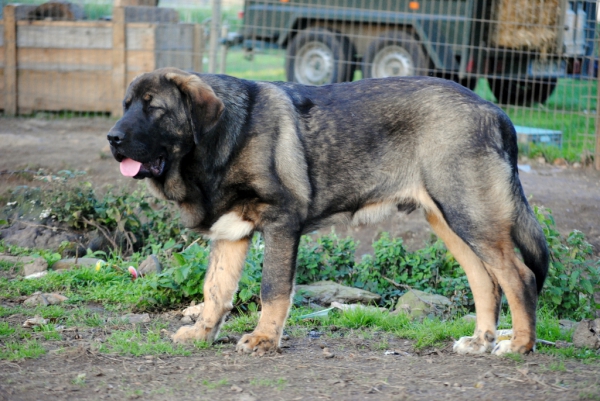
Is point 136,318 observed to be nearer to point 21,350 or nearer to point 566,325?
point 21,350

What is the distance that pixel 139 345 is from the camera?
4.51 meters

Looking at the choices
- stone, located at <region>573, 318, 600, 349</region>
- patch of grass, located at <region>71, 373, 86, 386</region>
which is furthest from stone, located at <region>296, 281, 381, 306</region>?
patch of grass, located at <region>71, 373, 86, 386</region>

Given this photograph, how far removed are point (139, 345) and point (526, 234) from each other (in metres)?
2.48

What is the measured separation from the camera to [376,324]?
204 inches

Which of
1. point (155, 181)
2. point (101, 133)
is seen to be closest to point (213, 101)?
point (155, 181)

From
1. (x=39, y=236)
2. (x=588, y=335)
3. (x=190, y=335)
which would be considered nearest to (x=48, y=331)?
(x=190, y=335)

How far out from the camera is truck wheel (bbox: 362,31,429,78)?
1255 cm

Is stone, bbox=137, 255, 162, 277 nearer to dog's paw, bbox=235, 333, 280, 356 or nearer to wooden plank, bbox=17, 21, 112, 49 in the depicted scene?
dog's paw, bbox=235, 333, 280, 356

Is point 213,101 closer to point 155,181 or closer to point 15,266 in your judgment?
point 155,181

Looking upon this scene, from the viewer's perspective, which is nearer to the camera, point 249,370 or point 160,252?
point 249,370

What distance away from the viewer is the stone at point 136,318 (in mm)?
5172

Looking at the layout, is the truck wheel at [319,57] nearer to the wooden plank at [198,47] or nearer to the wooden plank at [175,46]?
the wooden plank at [198,47]

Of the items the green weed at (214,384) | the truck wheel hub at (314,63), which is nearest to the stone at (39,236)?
the green weed at (214,384)

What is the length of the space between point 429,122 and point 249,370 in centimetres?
186
